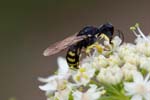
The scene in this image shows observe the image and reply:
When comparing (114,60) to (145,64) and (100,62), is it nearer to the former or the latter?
(100,62)

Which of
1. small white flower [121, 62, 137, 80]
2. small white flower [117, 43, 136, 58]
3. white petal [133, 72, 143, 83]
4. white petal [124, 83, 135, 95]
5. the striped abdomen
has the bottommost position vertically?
white petal [124, 83, 135, 95]

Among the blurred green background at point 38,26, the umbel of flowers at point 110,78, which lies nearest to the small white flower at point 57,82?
the umbel of flowers at point 110,78

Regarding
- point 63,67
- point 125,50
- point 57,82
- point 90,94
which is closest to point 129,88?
point 90,94

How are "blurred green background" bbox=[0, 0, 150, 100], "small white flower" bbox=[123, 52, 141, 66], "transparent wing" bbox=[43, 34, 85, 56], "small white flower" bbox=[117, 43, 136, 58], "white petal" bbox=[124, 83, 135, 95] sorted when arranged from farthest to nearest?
"blurred green background" bbox=[0, 0, 150, 100], "transparent wing" bbox=[43, 34, 85, 56], "small white flower" bbox=[117, 43, 136, 58], "small white flower" bbox=[123, 52, 141, 66], "white petal" bbox=[124, 83, 135, 95]

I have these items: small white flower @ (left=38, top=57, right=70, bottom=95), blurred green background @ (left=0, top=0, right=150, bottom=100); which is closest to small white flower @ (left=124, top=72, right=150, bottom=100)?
small white flower @ (left=38, top=57, right=70, bottom=95)

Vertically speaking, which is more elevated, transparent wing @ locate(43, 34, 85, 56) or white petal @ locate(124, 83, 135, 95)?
transparent wing @ locate(43, 34, 85, 56)

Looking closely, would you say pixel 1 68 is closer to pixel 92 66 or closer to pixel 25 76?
pixel 25 76

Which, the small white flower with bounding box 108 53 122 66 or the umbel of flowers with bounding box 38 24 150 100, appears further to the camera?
the small white flower with bounding box 108 53 122 66

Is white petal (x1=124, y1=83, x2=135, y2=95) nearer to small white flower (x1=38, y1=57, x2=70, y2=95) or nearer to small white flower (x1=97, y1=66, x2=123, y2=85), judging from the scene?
small white flower (x1=97, y1=66, x2=123, y2=85)

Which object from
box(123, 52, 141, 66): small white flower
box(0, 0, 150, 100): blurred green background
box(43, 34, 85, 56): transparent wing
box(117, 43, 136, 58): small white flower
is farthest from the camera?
box(0, 0, 150, 100): blurred green background
